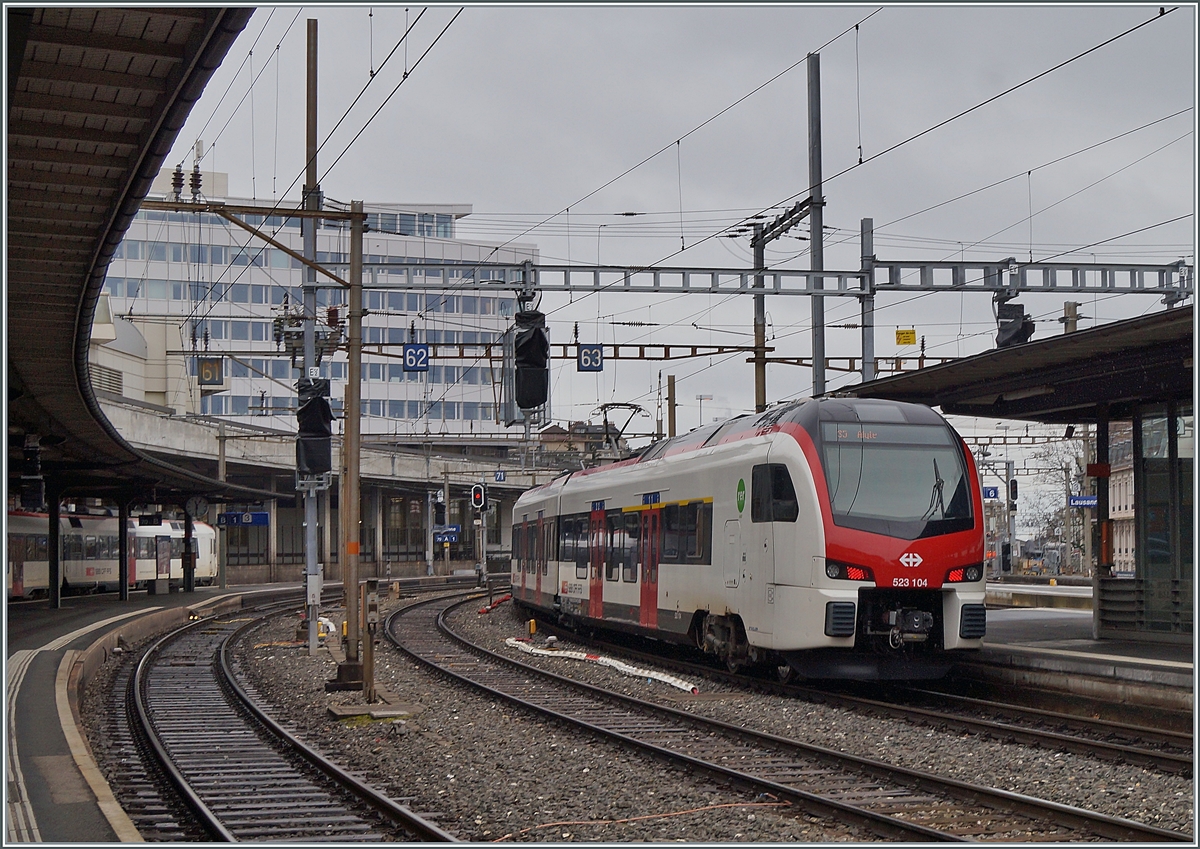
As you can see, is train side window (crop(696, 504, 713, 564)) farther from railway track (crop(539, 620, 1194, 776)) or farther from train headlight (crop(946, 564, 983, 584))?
train headlight (crop(946, 564, 983, 584))

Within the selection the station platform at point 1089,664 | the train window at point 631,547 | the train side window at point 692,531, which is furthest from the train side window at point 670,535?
the station platform at point 1089,664

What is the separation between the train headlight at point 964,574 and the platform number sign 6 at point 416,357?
46.6 ft

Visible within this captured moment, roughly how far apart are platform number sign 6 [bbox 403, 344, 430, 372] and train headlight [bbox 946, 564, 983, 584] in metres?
14.2

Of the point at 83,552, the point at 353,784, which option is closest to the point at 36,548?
the point at 83,552

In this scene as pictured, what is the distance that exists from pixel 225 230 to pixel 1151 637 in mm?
62768

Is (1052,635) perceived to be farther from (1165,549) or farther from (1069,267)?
(1069,267)

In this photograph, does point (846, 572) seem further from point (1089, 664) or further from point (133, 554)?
point (133, 554)

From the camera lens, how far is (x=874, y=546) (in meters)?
14.9

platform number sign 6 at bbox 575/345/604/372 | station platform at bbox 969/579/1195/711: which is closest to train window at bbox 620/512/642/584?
station platform at bbox 969/579/1195/711

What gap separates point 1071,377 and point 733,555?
4.56 meters

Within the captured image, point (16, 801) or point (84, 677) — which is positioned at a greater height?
point (16, 801)

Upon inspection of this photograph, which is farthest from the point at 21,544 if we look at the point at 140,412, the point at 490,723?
the point at 490,723

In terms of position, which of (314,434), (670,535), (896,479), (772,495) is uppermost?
(314,434)

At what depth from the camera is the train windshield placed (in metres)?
15.1
